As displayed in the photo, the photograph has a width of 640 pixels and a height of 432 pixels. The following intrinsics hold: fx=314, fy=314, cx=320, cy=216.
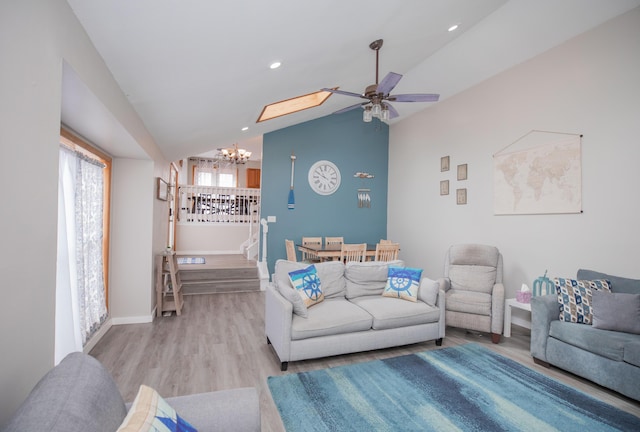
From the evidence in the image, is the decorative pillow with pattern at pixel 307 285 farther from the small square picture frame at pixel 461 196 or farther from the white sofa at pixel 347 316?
the small square picture frame at pixel 461 196

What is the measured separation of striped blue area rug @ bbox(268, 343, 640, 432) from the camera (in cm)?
215

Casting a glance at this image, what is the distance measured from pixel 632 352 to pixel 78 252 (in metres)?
4.65

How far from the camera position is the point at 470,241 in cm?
500

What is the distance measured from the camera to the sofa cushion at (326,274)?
135 inches

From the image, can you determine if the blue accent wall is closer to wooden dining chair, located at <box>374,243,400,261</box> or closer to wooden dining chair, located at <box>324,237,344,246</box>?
wooden dining chair, located at <box>324,237,344,246</box>

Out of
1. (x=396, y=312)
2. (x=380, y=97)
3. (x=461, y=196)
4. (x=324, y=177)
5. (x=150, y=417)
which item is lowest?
(x=396, y=312)

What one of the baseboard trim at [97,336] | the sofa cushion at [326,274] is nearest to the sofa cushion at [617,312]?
the sofa cushion at [326,274]

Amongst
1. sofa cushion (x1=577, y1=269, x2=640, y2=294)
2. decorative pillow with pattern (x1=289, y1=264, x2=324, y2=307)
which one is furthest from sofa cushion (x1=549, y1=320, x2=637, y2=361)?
decorative pillow with pattern (x1=289, y1=264, x2=324, y2=307)

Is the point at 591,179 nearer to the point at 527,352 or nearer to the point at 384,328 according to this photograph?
the point at 527,352

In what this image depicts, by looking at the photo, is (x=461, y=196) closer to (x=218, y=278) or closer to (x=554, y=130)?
(x=554, y=130)

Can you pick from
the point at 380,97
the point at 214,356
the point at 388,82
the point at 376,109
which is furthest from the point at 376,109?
the point at 214,356

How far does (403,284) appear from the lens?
365cm

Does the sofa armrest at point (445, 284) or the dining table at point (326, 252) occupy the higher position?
the dining table at point (326, 252)

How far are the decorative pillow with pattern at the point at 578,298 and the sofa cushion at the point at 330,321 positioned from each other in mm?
1848
